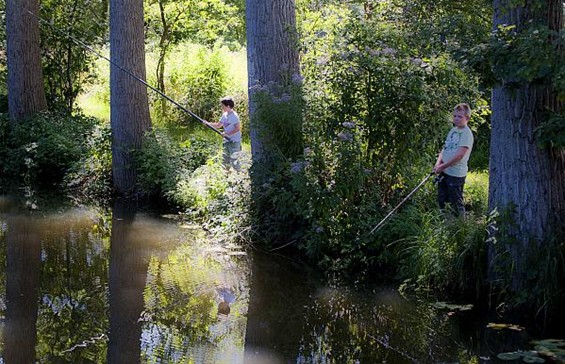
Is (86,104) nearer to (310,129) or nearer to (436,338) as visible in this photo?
(310,129)

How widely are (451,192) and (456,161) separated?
38cm

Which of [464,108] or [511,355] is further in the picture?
[464,108]

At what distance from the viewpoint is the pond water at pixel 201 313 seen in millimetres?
6473

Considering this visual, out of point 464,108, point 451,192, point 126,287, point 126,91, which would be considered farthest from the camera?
point 126,91

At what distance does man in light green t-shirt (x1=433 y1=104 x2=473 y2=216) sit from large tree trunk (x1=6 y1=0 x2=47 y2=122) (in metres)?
10.1

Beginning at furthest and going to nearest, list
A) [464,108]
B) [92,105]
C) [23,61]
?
[92,105]
[23,61]
[464,108]

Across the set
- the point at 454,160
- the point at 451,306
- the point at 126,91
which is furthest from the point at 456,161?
the point at 126,91

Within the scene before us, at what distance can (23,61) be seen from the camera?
16000 mm

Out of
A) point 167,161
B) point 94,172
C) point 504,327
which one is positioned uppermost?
point 167,161

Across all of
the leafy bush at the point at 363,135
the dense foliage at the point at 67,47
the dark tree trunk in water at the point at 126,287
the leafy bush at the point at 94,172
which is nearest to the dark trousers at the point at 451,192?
the leafy bush at the point at 363,135

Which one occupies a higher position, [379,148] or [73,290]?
[379,148]

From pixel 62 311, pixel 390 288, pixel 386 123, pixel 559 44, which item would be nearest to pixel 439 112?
pixel 386 123

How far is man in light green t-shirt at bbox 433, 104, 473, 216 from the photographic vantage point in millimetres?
8581

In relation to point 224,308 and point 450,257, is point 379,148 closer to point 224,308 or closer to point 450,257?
point 450,257
